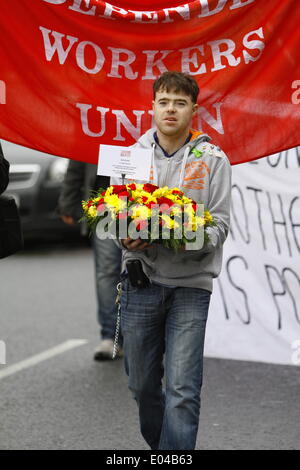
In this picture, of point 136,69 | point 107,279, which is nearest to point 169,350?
point 136,69

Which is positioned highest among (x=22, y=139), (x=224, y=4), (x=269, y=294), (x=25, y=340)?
(x=224, y=4)

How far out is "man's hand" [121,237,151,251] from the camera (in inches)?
167

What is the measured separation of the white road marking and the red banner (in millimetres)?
2524

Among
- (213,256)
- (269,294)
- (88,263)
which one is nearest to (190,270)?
(213,256)

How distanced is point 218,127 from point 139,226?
3.23ft

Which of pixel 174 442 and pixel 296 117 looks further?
pixel 296 117

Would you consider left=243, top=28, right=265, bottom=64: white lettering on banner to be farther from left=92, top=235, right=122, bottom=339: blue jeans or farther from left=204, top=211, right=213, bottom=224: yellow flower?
left=92, top=235, right=122, bottom=339: blue jeans

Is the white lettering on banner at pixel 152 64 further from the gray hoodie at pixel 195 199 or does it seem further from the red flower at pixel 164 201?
the red flower at pixel 164 201

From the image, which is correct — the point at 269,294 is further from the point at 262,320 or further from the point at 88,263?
the point at 88,263

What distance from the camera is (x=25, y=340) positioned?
26.9 feet

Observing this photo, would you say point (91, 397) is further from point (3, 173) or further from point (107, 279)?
point (3, 173)

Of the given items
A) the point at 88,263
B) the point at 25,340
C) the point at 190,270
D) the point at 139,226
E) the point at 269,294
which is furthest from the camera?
the point at 88,263

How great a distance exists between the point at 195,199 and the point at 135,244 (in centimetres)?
41

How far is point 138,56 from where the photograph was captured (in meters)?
4.93
